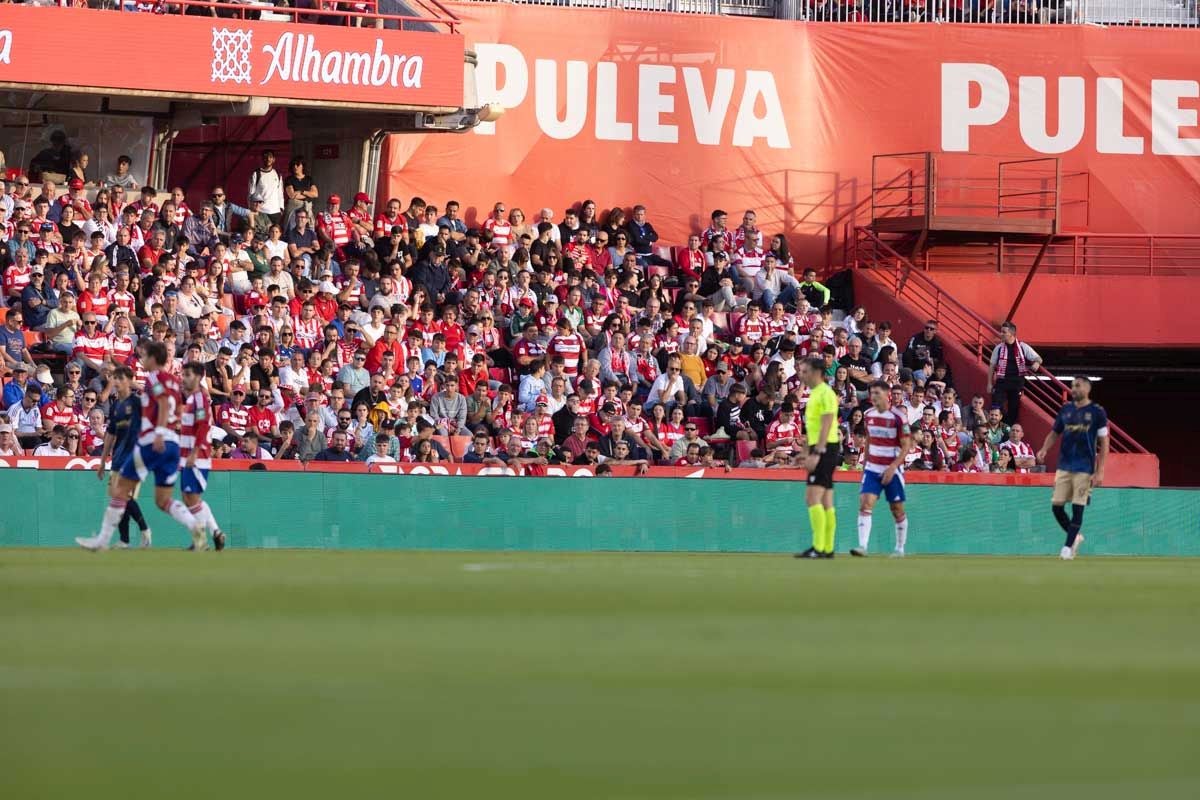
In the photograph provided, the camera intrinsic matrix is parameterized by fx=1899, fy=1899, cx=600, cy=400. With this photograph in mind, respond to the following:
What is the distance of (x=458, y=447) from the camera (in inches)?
908

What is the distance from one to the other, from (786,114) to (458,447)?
13934 millimetres

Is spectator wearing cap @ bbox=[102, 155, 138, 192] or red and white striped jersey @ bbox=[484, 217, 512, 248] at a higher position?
spectator wearing cap @ bbox=[102, 155, 138, 192]

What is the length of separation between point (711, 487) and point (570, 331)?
11.7 ft

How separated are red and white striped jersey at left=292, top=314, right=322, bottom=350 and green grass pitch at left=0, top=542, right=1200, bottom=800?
12.4 meters

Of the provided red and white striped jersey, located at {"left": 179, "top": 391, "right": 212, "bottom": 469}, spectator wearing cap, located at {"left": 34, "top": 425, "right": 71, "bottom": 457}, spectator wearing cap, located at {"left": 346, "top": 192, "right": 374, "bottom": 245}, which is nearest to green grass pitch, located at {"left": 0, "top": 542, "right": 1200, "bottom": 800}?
red and white striped jersey, located at {"left": 179, "top": 391, "right": 212, "bottom": 469}

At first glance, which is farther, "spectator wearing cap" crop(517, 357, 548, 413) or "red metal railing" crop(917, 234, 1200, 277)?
"red metal railing" crop(917, 234, 1200, 277)

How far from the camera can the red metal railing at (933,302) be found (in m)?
30.9

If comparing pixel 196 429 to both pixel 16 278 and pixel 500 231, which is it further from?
pixel 500 231

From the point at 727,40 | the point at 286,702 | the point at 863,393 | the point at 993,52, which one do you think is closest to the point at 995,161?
the point at 993,52

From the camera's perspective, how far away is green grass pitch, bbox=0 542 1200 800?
4.65 meters

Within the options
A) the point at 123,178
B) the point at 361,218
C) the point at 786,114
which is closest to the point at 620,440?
the point at 361,218

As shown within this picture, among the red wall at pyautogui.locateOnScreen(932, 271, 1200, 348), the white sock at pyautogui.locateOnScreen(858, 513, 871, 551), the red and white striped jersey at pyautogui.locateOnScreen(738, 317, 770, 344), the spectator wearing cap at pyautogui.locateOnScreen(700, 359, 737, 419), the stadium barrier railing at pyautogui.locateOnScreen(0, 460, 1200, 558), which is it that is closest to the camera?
the white sock at pyautogui.locateOnScreen(858, 513, 871, 551)

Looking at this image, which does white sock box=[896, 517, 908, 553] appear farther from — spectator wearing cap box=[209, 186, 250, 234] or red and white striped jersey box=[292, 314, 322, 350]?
spectator wearing cap box=[209, 186, 250, 234]

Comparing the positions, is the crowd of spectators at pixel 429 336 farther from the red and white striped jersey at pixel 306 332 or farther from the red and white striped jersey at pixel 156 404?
the red and white striped jersey at pixel 156 404
